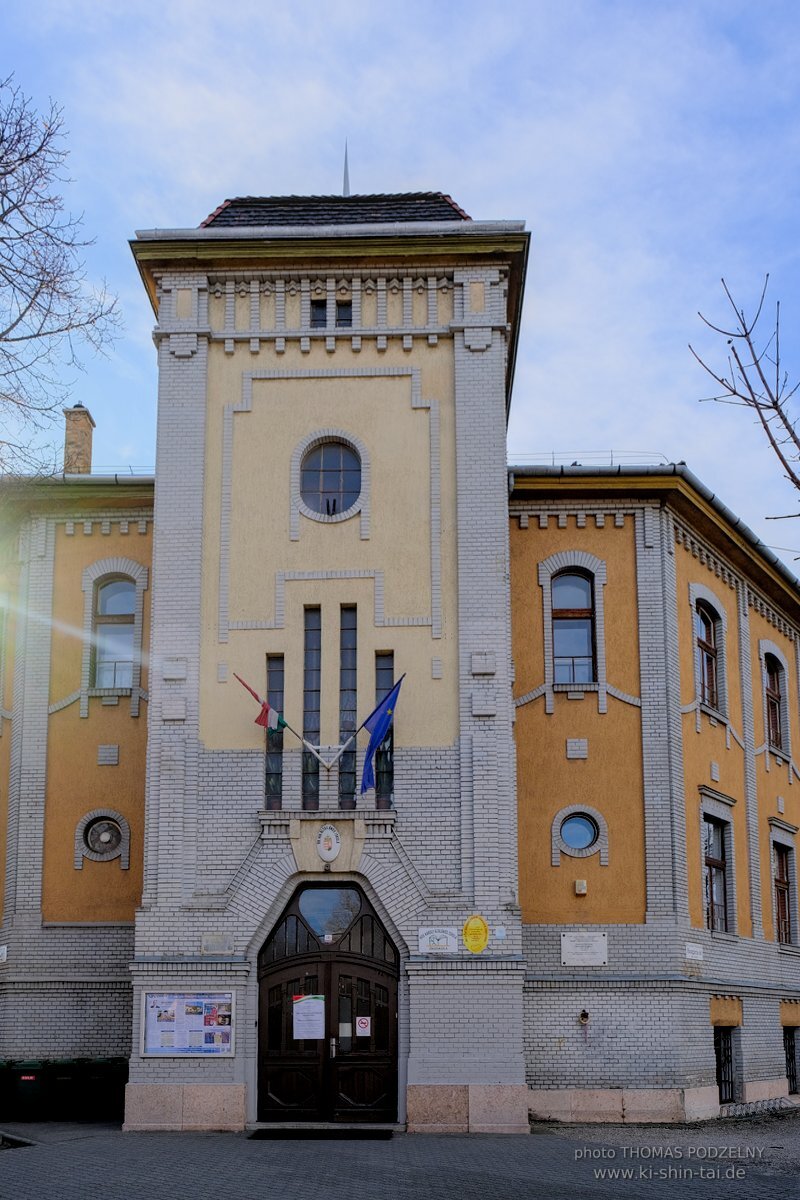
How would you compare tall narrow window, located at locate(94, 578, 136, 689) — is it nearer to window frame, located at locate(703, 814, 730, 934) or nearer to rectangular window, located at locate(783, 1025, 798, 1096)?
window frame, located at locate(703, 814, 730, 934)

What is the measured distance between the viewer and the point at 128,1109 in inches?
814

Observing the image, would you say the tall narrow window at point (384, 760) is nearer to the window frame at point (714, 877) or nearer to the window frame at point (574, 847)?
the window frame at point (574, 847)

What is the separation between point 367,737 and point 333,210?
28.7 feet

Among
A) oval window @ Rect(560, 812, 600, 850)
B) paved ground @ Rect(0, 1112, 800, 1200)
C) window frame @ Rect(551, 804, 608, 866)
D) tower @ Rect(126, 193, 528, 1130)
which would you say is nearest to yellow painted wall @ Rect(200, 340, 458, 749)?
Answer: tower @ Rect(126, 193, 528, 1130)

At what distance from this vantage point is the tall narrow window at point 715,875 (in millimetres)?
25812

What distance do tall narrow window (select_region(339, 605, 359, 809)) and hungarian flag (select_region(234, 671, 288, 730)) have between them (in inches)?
34.3

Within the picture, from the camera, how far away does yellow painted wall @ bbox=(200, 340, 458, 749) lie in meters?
22.3

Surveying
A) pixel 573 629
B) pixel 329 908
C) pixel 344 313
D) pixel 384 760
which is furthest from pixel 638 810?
pixel 344 313

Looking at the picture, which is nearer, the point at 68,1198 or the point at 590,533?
the point at 68,1198

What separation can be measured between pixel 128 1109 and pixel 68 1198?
588 centimetres

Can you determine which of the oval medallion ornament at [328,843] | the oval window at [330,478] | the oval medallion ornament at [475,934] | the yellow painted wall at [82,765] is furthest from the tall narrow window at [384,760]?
the yellow painted wall at [82,765]

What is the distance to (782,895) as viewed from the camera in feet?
97.6

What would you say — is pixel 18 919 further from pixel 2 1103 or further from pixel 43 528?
pixel 43 528

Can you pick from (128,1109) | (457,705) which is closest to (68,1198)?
(128,1109)
